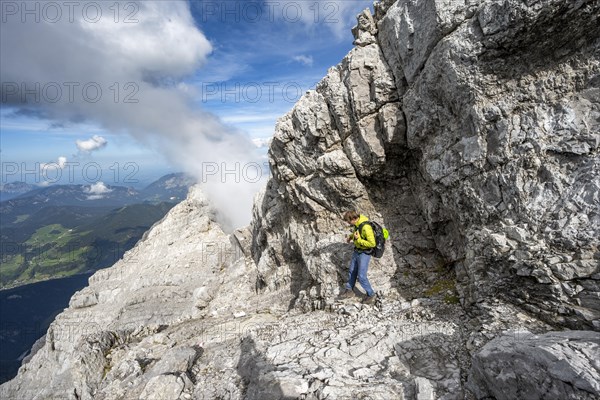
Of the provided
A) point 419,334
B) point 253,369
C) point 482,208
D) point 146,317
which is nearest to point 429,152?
point 482,208

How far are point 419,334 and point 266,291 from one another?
611 inches

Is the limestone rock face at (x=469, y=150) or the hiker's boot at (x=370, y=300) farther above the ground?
the limestone rock face at (x=469, y=150)

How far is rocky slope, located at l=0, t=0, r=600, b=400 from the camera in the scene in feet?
29.9

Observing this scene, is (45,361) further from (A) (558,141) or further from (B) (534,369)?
(A) (558,141)

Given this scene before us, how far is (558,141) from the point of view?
10.5 meters

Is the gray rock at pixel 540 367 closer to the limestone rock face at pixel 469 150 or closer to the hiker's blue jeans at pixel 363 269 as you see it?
the limestone rock face at pixel 469 150

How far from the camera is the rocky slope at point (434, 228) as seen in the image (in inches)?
358

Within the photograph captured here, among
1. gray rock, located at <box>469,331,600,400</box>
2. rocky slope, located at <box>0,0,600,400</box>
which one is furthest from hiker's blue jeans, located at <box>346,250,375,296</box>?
gray rock, located at <box>469,331,600,400</box>

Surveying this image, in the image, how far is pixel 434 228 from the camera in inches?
643

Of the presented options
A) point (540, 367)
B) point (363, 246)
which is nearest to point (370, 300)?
point (363, 246)

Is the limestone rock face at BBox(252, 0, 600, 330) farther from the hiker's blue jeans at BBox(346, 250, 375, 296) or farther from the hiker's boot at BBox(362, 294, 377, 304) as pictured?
the hiker's blue jeans at BBox(346, 250, 375, 296)

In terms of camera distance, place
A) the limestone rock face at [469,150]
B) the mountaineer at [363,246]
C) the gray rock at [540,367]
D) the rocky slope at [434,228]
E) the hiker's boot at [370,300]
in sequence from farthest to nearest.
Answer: the hiker's boot at [370,300] → the mountaineer at [363,246] → the limestone rock face at [469,150] → the rocky slope at [434,228] → the gray rock at [540,367]

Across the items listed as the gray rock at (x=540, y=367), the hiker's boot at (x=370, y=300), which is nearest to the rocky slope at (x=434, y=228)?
the gray rock at (x=540, y=367)

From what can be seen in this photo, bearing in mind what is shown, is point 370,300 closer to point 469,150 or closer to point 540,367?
point 469,150
